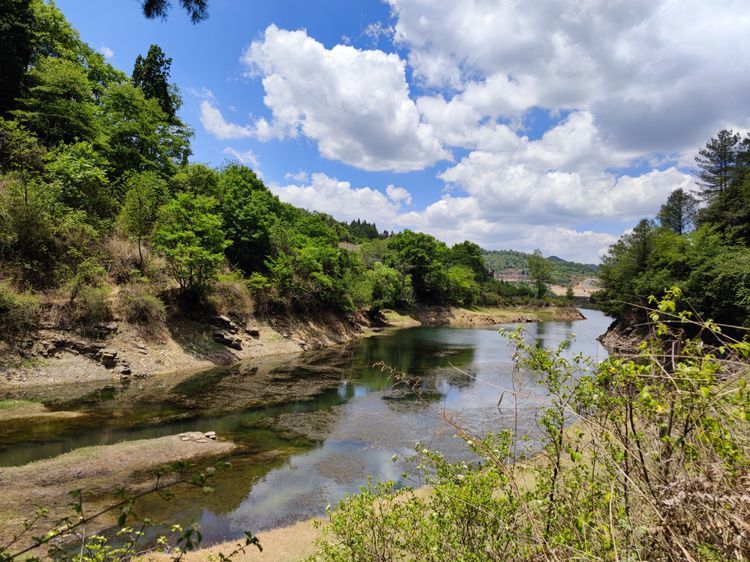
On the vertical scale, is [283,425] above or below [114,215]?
below

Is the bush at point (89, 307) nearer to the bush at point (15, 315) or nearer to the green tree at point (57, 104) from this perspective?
the bush at point (15, 315)

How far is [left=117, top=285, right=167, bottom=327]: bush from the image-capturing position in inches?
968

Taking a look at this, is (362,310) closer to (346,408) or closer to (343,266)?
(343,266)

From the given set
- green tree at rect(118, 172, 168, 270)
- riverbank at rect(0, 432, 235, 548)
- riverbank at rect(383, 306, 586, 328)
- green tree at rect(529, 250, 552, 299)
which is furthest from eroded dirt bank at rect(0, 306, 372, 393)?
green tree at rect(529, 250, 552, 299)

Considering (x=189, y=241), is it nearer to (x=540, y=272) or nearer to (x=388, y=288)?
(x=388, y=288)

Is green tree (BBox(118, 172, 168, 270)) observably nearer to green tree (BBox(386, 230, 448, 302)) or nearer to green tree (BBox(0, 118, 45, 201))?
green tree (BBox(0, 118, 45, 201))

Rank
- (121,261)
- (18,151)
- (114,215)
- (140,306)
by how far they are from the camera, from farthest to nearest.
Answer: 1. (114,215)
2. (121,261)
3. (140,306)
4. (18,151)

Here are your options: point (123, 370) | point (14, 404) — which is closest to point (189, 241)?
point (123, 370)

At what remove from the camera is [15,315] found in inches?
747

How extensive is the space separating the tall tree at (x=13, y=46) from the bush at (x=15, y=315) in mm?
18024

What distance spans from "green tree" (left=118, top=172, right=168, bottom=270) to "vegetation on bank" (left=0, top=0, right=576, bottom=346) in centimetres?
10

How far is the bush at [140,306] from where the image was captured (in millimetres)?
24594

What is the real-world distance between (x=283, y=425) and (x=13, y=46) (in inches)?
1300

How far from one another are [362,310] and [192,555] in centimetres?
4573
